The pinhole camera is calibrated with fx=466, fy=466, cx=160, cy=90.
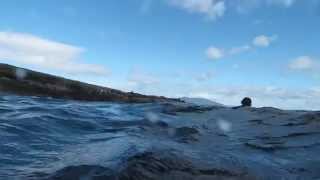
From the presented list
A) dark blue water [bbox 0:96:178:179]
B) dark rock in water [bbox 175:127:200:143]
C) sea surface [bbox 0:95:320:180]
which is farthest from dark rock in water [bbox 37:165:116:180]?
dark rock in water [bbox 175:127:200:143]

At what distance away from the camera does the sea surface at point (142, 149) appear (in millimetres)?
6935

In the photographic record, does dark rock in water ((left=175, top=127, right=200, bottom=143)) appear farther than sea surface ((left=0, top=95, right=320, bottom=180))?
Yes

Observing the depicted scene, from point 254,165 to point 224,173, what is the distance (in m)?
1.16

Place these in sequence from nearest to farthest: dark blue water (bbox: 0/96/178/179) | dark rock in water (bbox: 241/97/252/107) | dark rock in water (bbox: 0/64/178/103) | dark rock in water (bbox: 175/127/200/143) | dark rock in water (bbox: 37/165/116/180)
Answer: dark rock in water (bbox: 37/165/116/180) < dark blue water (bbox: 0/96/178/179) < dark rock in water (bbox: 175/127/200/143) < dark rock in water (bbox: 241/97/252/107) < dark rock in water (bbox: 0/64/178/103)

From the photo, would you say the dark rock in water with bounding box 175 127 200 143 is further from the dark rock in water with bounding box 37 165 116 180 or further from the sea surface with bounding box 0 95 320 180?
the dark rock in water with bounding box 37 165 116 180

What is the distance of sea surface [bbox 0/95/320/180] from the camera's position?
6935 millimetres

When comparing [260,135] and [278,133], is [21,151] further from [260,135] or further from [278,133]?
[278,133]

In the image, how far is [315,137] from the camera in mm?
12531

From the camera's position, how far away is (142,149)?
827cm

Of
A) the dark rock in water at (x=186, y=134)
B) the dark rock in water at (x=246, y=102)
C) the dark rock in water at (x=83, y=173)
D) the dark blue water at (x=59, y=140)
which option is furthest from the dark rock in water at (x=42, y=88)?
the dark rock in water at (x=83, y=173)

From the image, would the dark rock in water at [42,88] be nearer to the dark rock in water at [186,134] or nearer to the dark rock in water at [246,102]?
the dark rock in water at [246,102]

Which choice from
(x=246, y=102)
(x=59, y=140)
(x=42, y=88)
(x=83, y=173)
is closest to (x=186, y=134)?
(x=59, y=140)

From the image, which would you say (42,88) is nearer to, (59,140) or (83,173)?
(59,140)

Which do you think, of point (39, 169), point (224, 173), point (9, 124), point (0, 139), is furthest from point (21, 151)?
point (224, 173)
